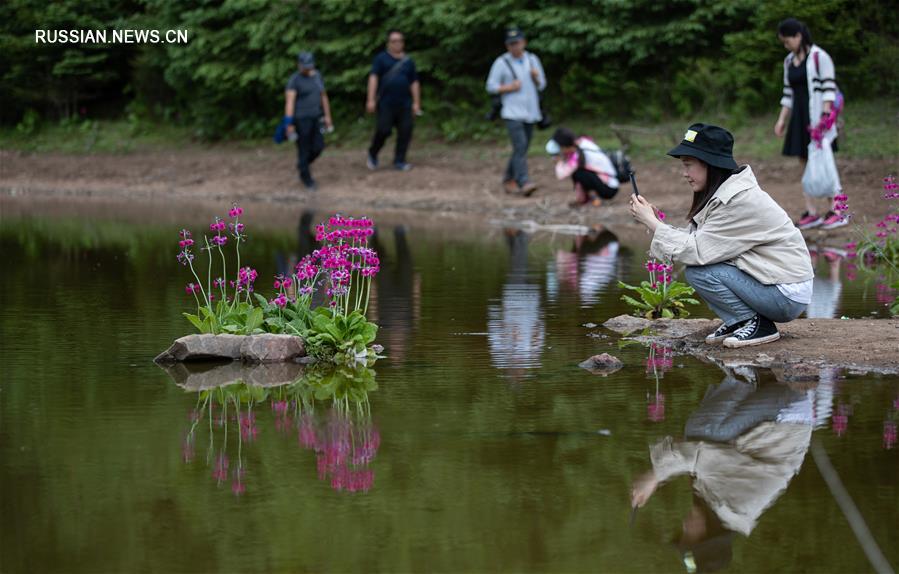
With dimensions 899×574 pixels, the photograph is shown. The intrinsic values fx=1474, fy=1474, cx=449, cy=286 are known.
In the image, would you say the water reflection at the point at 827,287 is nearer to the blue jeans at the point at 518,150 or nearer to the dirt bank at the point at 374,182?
the dirt bank at the point at 374,182

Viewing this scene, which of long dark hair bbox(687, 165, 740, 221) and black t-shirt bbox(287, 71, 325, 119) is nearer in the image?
long dark hair bbox(687, 165, 740, 221)

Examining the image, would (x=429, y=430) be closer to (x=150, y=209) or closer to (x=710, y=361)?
(x=710, y=361)

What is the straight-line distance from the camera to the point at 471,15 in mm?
24109

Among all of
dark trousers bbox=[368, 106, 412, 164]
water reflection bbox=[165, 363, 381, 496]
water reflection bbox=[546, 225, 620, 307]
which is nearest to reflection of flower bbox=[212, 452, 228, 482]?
water reflection bbox=[165, 363, 381, 496]

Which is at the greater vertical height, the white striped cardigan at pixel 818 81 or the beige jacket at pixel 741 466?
the white striped cardigan at pixel 818 81

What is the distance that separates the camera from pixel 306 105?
2214 centimetres

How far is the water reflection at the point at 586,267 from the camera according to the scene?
11.9 m

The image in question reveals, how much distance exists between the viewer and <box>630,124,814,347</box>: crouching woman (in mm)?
8281

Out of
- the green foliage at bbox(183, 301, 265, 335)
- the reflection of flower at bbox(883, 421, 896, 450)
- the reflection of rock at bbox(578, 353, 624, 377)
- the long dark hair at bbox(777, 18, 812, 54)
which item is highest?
the long dark hair at bbox(777, 18, 812, 54)

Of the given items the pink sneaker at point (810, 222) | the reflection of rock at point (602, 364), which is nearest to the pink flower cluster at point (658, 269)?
the reflection of rock at point (602, 364)

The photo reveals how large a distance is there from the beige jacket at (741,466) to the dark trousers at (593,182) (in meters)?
12.1

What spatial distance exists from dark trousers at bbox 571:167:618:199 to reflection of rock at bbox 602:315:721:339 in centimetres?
886

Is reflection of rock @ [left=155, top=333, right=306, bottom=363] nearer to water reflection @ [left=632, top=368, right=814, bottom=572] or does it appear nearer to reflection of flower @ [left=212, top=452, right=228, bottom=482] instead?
reflection of flower @ [left=212, top=452, right=228, bottom=482]

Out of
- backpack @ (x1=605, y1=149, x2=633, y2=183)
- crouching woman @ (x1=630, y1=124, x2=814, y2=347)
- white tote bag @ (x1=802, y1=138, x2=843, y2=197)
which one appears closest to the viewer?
crouching woman @ (x1=630, y1=124, x2=814, y2=347)
